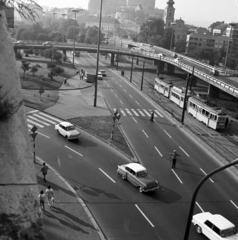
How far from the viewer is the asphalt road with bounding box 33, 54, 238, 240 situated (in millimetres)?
15695

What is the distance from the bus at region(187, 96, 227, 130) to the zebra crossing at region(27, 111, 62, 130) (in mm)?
15625

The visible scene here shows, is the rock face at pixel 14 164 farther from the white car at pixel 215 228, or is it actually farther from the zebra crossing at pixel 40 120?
the zebra crossing at pixel 40 120

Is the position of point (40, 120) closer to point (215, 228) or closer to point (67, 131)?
point (67, 131)

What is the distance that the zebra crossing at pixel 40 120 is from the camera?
99.4 ft

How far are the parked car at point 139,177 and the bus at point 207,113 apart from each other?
16569mm

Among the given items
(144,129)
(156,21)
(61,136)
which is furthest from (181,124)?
(156,21)

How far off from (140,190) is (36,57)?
2650 inches

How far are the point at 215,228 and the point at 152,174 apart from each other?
23.6 feet

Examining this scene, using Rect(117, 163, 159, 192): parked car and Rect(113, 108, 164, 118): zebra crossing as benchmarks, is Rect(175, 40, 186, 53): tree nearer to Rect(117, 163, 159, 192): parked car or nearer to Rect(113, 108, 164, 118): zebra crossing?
Rect(113, 108, 164, 118): zebra crossing

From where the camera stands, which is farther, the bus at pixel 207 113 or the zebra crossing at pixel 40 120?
the bus at pixel 207 113

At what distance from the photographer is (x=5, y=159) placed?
223 inches

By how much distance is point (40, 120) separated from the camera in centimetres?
3164

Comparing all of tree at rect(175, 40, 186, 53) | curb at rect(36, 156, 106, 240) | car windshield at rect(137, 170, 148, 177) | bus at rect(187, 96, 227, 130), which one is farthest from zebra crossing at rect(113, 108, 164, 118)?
tree at rect(175, 40, 186, 53)

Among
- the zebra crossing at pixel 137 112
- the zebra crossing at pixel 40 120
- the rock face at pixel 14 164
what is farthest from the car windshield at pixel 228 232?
the zebra crossing at pixel 137 112
